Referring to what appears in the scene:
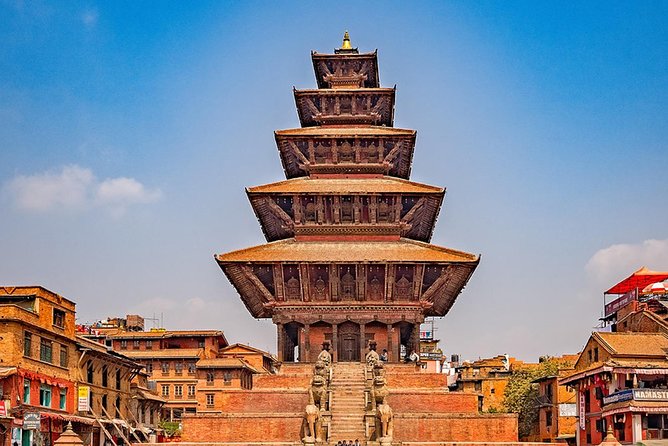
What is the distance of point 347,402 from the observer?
38969 mm

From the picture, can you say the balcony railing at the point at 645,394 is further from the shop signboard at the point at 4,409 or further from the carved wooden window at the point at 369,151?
the shop signboard at the point at 4,409

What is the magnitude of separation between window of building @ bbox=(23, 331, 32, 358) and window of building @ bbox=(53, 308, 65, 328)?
14.3ft

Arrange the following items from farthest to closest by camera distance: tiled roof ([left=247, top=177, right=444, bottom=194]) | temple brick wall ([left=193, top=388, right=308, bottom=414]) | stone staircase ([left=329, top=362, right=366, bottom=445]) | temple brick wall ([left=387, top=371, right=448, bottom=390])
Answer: tiled roof ([left=247, top=177, right=444, bottom=194]), temple brick wall ([left=387, top=371, right=448, bottom=390]), temple brick wall ([left=193, top=388, right=308, bottom=414]), stone staircase ([left=329, top=362, right=366, bottom=445])

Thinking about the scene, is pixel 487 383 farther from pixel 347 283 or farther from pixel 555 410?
pixel 347 283

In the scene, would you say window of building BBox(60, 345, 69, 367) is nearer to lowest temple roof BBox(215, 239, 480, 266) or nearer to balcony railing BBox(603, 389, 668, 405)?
lowest temple roof BBox(215, 239, 480, 266)

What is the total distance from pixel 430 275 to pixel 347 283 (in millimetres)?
4132

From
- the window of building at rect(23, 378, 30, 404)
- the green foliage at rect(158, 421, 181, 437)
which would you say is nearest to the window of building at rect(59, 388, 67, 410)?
the window of building at rect(23, 378, 30, 404)

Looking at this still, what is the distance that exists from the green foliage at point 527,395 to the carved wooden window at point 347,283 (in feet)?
91.9

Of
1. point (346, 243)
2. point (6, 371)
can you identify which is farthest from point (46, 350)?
point (346, 243)

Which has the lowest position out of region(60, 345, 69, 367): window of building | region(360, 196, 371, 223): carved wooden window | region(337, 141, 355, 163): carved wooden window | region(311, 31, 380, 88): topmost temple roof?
region(60, 345, 69, 367): window of building

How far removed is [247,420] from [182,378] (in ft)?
157

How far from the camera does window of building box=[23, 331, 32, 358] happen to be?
48.7 metres

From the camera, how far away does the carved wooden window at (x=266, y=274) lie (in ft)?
151

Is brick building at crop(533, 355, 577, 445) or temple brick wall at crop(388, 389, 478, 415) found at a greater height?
temple brick wall at crop(388, 389, 478, 415)
